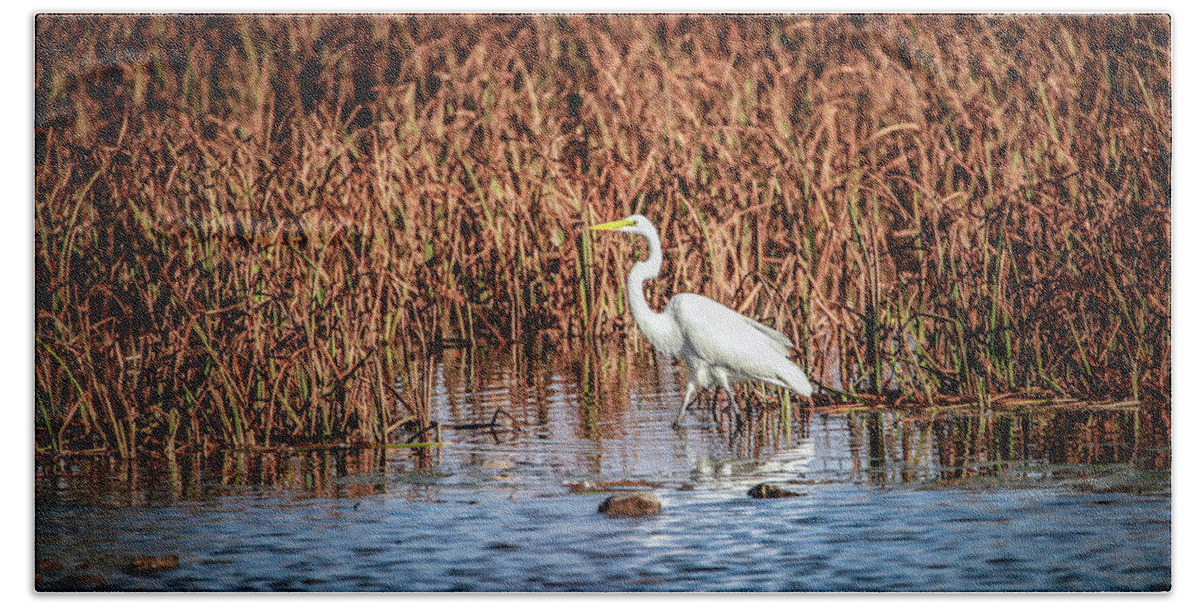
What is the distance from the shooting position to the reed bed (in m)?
3.68

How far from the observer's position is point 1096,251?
3715 mm

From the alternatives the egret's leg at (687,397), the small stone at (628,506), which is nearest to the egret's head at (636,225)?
the egret's leg at (687,397)

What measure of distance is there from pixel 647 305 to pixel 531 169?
47 centimetres

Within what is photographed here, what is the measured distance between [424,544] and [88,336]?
Result: 1025 mm

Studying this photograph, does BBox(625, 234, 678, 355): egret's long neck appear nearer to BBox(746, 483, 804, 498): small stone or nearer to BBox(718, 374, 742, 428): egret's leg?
BBox(718, 374, 742, 428): egret's leg

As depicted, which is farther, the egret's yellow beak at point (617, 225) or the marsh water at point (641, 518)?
the egret's yellow beak at point (617, 225)

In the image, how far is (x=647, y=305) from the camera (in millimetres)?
3752

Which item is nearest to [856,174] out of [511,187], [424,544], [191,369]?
[511,187]

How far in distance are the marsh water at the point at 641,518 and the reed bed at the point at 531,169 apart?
12 cm

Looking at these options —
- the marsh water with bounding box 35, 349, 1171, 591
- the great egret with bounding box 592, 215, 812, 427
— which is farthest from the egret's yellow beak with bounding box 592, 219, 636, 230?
the marsh water with bounding box 35, 349, 1171, 591

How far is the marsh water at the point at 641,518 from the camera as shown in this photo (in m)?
3.50

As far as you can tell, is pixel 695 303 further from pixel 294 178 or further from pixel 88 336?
pixel 88 336

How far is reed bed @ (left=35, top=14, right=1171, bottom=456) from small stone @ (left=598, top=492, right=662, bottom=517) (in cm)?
57

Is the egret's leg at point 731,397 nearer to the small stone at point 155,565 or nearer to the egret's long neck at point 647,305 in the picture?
the egret's long neck at point 647,305
